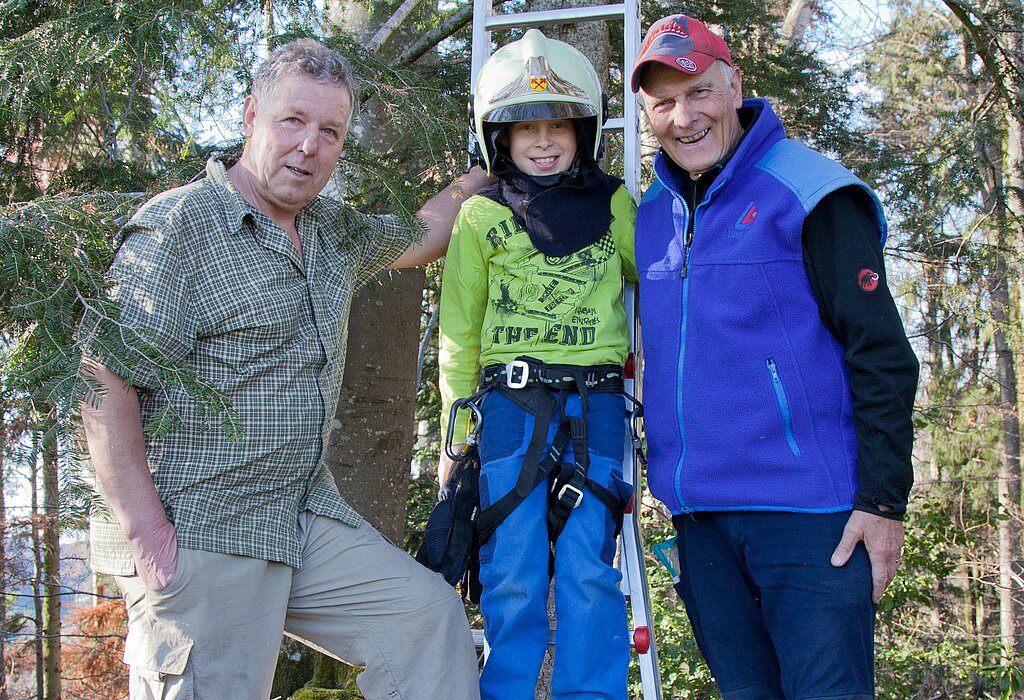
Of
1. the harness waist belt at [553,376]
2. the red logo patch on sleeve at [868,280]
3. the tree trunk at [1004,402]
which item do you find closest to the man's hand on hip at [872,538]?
the red logo patch on sleeve at [868,280]

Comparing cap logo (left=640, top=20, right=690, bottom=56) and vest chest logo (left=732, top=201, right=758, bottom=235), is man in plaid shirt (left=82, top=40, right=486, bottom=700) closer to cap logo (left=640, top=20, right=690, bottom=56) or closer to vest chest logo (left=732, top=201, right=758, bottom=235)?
cap logo (left=640, top=20, right=690, bottom=56)

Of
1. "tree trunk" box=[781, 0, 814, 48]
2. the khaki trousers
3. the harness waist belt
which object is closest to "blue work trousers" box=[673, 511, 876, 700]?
the harness waist belt

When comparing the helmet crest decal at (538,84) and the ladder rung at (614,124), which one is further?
the ladder rung at (614,124)

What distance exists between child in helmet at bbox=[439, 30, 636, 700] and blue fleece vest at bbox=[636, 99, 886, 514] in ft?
0.77

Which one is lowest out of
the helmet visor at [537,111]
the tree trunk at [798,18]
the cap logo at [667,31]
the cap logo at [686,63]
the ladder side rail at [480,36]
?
the helmet visor at [537,111]

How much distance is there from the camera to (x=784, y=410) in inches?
103

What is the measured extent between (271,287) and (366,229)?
0.55 metres

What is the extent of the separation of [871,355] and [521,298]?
111 centimetres

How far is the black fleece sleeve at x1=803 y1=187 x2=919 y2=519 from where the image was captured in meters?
2.47

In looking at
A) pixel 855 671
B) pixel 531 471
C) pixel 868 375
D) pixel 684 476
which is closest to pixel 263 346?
pixel 531 471

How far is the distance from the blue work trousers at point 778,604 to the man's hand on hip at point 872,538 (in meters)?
0.03

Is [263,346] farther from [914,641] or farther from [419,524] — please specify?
[914,641]

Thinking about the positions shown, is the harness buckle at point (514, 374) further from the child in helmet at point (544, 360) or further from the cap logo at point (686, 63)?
the cap logo at point (686, 63)

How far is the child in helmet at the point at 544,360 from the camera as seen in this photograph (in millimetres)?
2797
